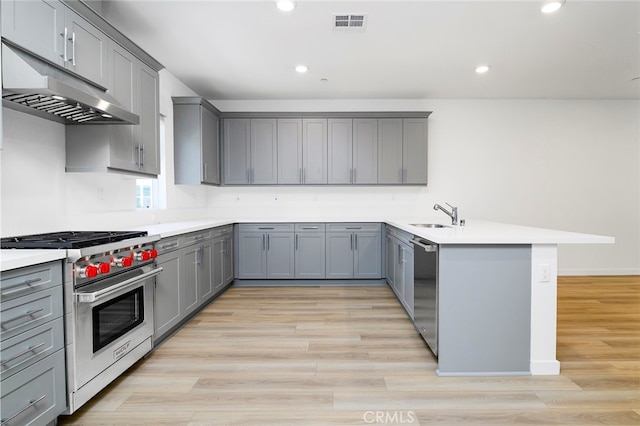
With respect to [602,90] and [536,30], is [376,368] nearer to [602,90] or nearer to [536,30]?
[536,30]

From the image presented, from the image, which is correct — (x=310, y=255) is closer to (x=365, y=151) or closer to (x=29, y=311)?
(x=365, y=151)

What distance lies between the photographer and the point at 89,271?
77.2 inches

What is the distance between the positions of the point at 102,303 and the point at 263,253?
9.51ft

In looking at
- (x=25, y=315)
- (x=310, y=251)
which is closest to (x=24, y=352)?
(x=25, y=315)

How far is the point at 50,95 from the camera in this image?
1.95m

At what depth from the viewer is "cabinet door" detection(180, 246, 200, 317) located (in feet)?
11.0

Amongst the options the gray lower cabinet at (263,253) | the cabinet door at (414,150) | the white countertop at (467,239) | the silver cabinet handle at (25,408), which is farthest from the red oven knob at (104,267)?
the cabinet door at (414,150)

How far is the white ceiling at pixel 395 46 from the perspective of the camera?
2.87 m

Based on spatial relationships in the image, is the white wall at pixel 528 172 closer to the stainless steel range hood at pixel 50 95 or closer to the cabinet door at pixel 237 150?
the cabinet door at pixel 237 150

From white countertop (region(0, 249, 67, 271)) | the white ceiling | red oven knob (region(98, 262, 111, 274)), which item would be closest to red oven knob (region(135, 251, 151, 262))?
red oven knob (region(98, 262, 111, 274))

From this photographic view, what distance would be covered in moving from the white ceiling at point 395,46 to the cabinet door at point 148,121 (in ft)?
1.37

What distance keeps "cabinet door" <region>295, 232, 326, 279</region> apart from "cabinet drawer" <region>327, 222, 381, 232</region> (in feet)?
0.58

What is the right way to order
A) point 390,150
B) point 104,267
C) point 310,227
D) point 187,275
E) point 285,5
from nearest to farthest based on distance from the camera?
point 104,267 → point 285,5 → point 187,275 → point 310,227 → point 390,150

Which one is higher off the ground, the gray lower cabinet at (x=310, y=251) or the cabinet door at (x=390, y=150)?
the cabinet door at (x=390, y=150)
